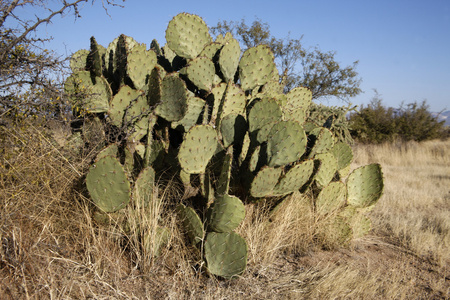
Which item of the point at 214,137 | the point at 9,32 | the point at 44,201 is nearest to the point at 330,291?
the point at 214,137

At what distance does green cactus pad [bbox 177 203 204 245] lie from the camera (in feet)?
8.95

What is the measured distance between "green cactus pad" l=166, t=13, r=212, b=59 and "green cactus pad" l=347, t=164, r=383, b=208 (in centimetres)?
205

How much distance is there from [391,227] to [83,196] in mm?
3298

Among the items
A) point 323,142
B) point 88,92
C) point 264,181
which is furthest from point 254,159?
point 88,92

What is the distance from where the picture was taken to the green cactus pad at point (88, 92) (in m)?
3.33

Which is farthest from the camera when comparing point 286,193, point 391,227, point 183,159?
point 391,227

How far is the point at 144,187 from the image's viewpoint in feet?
9.73

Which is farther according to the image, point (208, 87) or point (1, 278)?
point (208, 87)

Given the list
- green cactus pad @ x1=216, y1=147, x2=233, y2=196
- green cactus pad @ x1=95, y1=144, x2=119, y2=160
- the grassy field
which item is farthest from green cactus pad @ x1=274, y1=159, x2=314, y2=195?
green cactus pad @ x1=95, y1=144, x2=119, y2=160

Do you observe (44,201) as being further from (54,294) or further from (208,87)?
(208,87)

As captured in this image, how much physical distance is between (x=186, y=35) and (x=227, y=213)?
1.93 m

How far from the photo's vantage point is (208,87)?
353cm

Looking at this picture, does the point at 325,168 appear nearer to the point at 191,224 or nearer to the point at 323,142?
the point at 323,142

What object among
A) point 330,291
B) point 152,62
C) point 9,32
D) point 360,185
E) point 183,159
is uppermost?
point 9,32
